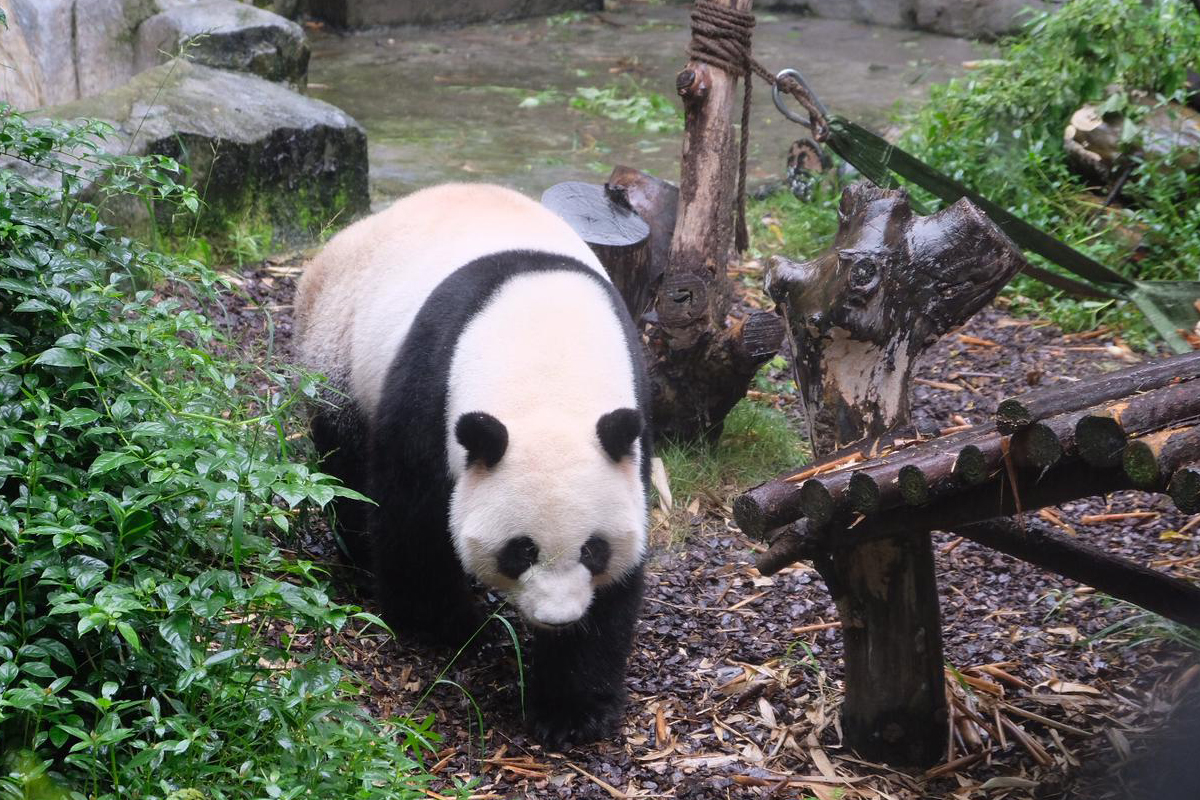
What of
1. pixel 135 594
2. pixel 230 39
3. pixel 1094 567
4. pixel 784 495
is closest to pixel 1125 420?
pixel 784 495

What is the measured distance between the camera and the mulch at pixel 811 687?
3.44 m

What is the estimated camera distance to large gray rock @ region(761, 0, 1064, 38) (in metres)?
12.7

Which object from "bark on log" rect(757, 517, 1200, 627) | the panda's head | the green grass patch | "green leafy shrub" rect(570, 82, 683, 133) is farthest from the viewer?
"green leafy shrub" rect(570, 82, 683, 133)

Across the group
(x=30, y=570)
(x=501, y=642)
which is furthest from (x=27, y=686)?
(x=501, y=642)

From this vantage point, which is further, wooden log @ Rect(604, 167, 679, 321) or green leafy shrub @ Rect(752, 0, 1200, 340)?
green leafy shrub @ Rect(752, 0, 1200, 340)

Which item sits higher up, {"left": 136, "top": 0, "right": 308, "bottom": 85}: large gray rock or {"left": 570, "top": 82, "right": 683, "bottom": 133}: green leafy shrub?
{"left": 136, "top": 0, "right": 308, "bottom": 85}: large gray rock

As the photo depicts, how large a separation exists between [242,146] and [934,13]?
970 cm

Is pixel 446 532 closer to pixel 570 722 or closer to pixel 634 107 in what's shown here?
pixel 570 722

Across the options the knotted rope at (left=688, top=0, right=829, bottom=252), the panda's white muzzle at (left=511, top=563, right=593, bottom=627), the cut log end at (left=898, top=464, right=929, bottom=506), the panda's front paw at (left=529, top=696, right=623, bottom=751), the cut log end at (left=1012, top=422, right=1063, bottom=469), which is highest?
the knotted rope at (left=688, top=0, right=829, bottom=252)

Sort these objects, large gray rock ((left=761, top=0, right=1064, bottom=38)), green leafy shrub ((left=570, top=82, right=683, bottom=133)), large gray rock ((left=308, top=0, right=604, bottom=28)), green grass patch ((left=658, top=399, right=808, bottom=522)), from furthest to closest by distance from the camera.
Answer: large gray rock ((left=308, top=0, right=604, bottom=28))
large gray rock ((left=761, top=0, right=1064, bottom=38))
green leafy shrub ((left=570, top=82, right=683, bottom=133))
green grass patch ((left=658, top=399, right=808, bottom=522))

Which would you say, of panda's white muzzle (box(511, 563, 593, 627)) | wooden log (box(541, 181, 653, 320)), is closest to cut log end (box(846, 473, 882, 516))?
panda's white muzzle (box(511, 563, 593, 627))

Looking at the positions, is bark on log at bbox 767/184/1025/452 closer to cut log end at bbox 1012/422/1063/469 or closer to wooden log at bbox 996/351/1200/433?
wooden log at bbox 996/351/1200/433

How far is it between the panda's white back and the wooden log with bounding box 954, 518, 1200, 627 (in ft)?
5.04

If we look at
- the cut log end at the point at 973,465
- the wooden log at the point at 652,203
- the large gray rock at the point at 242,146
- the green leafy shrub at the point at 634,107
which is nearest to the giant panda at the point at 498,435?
the cut log end at the point at 973,465
